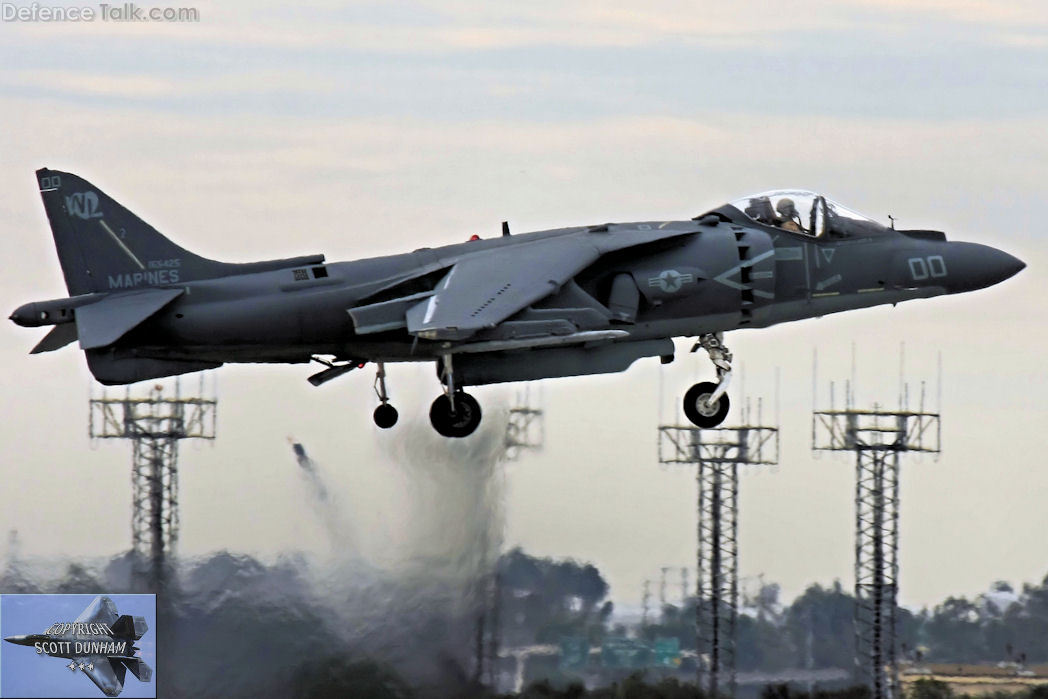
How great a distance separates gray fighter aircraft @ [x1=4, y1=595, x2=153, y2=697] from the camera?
3434 centimetres

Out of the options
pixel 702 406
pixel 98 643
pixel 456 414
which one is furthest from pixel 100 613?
pixel 702 406

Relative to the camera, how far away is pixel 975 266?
29.8 meters

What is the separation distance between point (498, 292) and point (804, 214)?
4.65 metres

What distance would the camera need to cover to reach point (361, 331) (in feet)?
89.8

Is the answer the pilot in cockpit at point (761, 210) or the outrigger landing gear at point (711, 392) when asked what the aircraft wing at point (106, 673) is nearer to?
the outrigger landing gear at point (711, 392)

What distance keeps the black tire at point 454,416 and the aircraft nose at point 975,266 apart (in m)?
6.49

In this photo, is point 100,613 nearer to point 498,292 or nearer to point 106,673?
point 106,673

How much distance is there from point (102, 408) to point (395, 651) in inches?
496

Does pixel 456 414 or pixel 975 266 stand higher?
pixel 975 266

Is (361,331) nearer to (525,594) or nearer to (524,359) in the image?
(524,359)

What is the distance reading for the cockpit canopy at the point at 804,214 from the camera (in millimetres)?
29031

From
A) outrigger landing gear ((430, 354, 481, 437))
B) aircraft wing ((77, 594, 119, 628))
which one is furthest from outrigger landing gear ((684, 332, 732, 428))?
aircraft wing ((77, 594, 119, 628))

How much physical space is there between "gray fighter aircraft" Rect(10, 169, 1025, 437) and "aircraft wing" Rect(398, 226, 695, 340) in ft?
0.12

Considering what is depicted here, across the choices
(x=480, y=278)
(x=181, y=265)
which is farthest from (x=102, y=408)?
(x=480, y=278)
